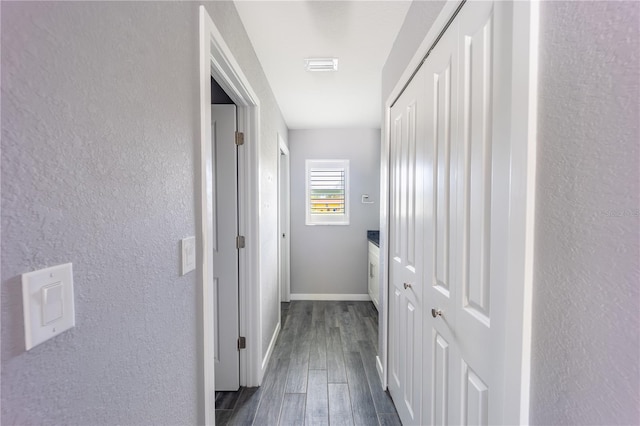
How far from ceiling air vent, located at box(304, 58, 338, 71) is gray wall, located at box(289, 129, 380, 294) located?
1.79m

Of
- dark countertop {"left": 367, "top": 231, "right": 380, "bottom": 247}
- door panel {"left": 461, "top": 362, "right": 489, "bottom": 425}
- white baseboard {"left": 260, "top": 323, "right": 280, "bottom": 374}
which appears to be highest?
dark countertop {"left": 367, "top": 231, "right": 380, "bottom": 247}

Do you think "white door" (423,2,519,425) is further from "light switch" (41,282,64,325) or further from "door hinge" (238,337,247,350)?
"door hinge" (238,337,247,350)

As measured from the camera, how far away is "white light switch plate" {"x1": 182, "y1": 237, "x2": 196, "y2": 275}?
0.92 metres

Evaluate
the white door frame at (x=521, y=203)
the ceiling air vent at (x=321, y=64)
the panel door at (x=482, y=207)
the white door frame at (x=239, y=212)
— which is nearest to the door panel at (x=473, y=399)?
the panel door at (x=482, y=207)

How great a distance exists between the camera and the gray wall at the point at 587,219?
45 cm

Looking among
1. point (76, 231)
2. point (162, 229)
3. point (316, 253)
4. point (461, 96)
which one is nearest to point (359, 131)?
point (316, 253)

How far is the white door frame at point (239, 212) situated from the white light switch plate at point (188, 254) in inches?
1.7

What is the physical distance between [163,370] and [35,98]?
75 centimetres

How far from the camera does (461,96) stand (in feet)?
3.07

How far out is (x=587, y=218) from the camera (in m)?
0.51

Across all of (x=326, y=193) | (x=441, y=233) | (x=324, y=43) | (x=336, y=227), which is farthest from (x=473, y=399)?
(x=326, y=193)

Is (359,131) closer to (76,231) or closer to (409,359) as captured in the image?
(409,359)

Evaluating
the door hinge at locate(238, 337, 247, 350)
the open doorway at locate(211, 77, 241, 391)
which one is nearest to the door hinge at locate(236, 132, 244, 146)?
the open doorway at locate(211, 77, 241, 391)

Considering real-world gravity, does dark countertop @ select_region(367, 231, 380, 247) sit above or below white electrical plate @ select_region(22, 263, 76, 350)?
below
